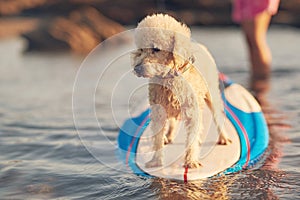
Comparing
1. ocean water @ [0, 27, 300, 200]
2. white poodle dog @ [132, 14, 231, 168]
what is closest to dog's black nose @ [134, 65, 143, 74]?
white poodle dog @ [132, 14, 231, 168]

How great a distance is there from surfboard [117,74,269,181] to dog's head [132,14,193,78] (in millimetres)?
886

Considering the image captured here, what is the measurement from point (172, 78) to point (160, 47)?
304 millimetres

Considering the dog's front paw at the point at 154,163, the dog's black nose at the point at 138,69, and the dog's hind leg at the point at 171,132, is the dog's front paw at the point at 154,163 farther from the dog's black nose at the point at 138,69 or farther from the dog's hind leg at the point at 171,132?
the dog's black nose at the point at 138,69

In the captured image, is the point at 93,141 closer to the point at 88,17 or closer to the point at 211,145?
the point at 211,145

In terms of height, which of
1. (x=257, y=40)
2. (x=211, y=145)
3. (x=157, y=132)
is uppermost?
(x=257, y=40)

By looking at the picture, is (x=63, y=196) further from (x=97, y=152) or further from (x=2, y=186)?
(x=97, y=152)

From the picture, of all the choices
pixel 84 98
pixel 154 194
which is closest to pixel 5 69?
pixel 84 98

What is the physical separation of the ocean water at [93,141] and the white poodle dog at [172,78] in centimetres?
32

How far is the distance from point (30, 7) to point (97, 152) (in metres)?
17.0

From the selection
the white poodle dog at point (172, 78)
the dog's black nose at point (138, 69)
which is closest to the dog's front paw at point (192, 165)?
the white poodle dog at point (172, 78)

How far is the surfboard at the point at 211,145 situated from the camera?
13.8ft

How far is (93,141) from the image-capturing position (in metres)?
5.43

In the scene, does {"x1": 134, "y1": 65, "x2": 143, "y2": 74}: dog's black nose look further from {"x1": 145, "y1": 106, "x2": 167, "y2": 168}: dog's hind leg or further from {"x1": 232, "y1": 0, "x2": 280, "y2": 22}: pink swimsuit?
{"x1": 232, "y1": 0, "x2": 280, "y2": 22}: pink swimsuit

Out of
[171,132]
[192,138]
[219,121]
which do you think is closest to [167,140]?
[171,132]
